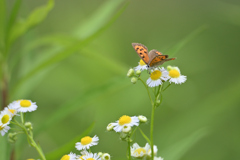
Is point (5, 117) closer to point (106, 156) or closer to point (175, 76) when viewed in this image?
point (106, 156)

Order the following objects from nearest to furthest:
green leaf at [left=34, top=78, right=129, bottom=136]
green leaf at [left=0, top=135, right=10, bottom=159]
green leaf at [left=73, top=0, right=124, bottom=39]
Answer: green leaf at [left=0, top=135, right=10, bottom=159] → green leaf at [left=34, top=78, right=129, bottom=136] → green leaf at [left=73, top=0, right=124, bottom=39]

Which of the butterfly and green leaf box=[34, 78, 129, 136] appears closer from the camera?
the butterfly

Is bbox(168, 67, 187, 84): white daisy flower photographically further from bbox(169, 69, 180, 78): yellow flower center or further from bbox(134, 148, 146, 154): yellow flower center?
bbox(134, 148, 146, 154): yellow flower center

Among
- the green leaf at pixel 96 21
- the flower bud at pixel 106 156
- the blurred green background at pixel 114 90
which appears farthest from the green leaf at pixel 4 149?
the green leaf at pixel 96 21

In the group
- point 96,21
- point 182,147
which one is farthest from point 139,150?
point 96,21

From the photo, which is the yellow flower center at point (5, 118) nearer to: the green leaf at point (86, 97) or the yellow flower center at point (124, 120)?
the yellow flower center at point (124, 120)

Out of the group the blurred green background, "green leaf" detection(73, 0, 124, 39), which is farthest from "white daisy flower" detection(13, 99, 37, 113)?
"green leaf" detection(73, 0, 124, 39)
